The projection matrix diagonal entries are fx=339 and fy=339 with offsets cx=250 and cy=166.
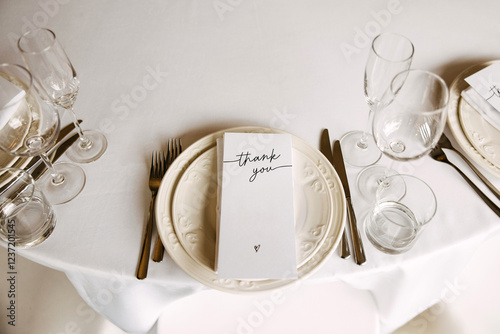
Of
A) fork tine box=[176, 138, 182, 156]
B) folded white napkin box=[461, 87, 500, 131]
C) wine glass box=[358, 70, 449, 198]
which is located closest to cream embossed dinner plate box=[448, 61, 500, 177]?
folded white napkin box=[461, 87, 500, 131]

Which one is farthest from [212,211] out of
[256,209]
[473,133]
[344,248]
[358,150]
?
[473,133]

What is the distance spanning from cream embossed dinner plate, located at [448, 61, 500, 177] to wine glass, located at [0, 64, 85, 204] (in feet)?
2.62

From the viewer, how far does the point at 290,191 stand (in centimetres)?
62

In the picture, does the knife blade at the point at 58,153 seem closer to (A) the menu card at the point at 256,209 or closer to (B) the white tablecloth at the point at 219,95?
(B) the white tablecloth at the point at 219,95

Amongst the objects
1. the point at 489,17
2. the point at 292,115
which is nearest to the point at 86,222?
the point at 292,115

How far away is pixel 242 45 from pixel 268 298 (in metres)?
0.65

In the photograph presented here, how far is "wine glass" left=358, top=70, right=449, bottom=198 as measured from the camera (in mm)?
612

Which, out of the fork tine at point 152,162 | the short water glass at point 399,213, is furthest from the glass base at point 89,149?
the short water glass at point 399,213

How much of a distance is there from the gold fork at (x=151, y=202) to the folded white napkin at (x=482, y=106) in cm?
68

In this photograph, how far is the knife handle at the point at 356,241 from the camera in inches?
23.4

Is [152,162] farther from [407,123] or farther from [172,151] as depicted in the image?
[407,123]

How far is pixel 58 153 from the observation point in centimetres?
73

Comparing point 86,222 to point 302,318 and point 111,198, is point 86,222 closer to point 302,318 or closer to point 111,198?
point 111,198

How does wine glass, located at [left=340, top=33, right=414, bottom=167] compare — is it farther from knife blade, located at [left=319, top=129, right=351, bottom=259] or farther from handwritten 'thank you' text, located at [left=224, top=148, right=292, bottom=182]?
handwritten 'thank you' text, located at [left=224, top=148, right=292, bottom=182]
